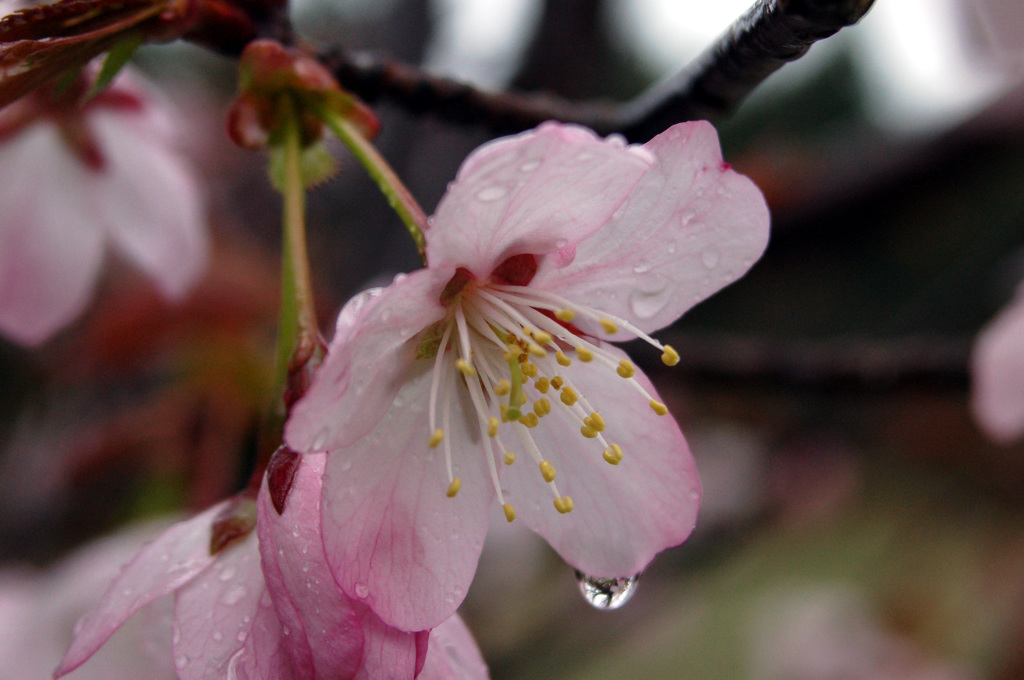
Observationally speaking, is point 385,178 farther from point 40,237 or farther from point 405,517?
point 40,237

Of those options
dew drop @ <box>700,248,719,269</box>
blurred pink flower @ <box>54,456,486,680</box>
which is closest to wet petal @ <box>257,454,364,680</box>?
blurred pink flower @ <box>54,456,486,680</box>

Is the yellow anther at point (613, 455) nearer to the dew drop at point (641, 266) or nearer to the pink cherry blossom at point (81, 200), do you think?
the dew drop at point (641, 266)

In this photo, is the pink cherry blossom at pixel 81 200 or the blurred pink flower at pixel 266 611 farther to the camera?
the pink cherry blossom at pixel 81 200

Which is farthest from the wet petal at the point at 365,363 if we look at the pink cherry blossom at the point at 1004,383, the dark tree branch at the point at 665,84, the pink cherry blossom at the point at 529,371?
the pink cherry blossom at the point at 1004,383

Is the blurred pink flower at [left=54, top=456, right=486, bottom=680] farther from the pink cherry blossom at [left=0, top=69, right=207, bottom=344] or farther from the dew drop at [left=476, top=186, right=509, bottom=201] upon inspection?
the pink cherry blossom at [left=0, top=69, right=207, bottom=344]

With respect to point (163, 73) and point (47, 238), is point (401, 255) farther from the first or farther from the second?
point (163, 73)

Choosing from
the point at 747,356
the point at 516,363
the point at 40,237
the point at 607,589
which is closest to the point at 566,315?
the point at 516,363

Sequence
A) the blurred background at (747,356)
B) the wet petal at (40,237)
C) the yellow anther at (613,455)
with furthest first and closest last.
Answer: the blurred background at (747,356) < the wet petal at (40,237) < the yellow anther at (613,455)

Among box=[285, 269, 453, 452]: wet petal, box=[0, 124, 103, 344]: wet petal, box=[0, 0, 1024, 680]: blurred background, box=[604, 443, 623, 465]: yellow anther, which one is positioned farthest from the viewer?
box=[0, 0, 1024, 680]: blurred background
